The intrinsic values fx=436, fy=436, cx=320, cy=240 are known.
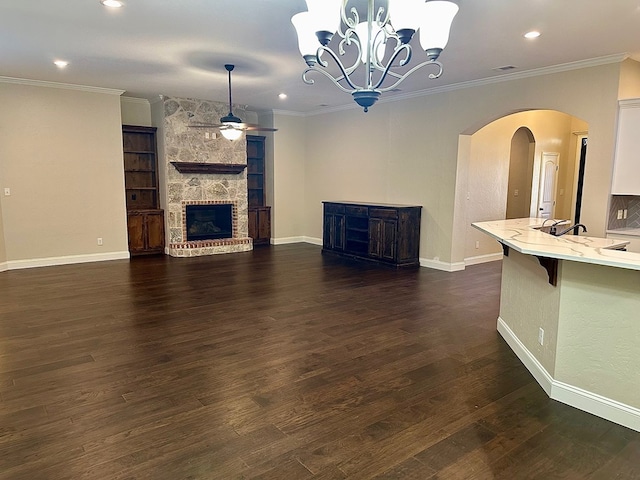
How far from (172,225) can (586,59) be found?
701 centimetres

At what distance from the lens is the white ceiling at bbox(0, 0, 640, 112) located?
3.64 m

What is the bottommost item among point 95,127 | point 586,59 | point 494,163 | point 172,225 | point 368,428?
point 368,428

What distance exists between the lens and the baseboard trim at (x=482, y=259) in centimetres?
765

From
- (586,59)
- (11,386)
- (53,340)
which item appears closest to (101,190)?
(53,340)

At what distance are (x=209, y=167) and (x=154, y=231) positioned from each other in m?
1.63

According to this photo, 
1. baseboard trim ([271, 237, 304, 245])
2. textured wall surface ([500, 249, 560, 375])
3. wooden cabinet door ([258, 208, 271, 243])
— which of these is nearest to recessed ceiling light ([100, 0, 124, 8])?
textured wall surface ([500, 249, 560, 375])

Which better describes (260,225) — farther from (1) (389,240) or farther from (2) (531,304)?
(2) (531,304)

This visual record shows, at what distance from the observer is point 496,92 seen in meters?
6.14

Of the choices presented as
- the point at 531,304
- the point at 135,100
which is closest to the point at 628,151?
the point at 531,304

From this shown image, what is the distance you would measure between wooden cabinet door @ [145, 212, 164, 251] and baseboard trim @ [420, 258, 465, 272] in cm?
498

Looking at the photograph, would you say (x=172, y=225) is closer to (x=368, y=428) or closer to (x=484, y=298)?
(x=484, y=298)

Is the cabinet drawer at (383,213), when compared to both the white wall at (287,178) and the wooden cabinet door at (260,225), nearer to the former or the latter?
the white wall at (287,178)

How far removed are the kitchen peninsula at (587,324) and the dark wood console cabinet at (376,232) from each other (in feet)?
12.9

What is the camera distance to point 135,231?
820 centimetres
